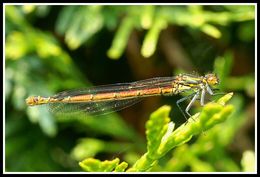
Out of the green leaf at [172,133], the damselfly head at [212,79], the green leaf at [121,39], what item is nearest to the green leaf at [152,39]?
the green leaf at [121,39]

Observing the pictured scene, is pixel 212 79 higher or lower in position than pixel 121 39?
lower

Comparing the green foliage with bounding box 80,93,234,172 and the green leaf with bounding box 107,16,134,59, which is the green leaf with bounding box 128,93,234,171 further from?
the green leaf with bounding box 107,16,134,59

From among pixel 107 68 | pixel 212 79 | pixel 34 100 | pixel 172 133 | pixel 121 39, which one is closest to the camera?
pixel 172 133

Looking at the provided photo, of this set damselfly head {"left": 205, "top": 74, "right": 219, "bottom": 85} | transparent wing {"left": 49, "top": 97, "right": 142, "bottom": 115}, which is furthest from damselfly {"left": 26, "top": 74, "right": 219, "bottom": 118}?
damselfly head {"left": 205, "top": 74, "right": 219, "bottom": 85}

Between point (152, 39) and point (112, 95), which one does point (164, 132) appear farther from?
point (152, 39)

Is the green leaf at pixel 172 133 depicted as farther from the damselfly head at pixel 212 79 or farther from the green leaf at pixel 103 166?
the damselfly head at pixel 212 79

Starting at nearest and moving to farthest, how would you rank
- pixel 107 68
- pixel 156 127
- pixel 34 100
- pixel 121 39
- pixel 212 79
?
pixel 156 127 < pixel 212 79 < pixel 34 100 < pixel 121 39 < pixel 107 68

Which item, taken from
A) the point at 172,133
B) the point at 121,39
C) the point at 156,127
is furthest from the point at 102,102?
the point at 156,127
